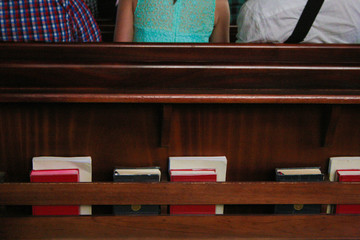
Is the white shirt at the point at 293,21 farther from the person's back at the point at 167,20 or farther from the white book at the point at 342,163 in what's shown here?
the white book at the point at 342,163

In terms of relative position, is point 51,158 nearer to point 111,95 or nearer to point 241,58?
point 111,95

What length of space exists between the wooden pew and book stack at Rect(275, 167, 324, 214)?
3cm

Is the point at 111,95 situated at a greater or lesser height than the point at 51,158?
greater

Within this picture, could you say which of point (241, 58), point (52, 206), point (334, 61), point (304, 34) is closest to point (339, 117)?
point (334, 61)

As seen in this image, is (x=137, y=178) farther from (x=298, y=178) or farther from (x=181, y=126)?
(x=298, y=178)

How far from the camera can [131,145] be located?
1.45m

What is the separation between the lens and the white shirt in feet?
4.43

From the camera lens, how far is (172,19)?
1.52 meters

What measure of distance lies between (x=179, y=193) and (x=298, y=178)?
46 cm

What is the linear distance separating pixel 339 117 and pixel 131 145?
791 millimetres

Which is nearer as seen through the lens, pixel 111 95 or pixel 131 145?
pixel 111 95

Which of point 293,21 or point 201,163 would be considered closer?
point 293,21

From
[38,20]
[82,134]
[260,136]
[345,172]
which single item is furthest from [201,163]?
[38,20]

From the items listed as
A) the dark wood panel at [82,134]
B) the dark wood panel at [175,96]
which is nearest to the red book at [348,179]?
the dark wood panel at [175,96]
